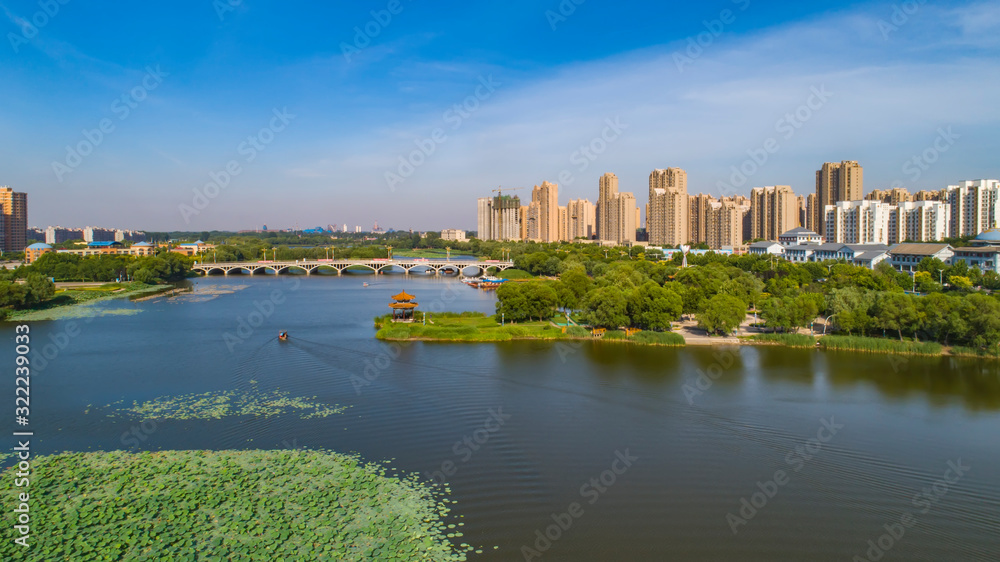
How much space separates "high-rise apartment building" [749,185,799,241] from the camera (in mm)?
41031

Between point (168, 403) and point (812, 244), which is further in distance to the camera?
point (812, 244)

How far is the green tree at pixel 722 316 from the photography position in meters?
13.9

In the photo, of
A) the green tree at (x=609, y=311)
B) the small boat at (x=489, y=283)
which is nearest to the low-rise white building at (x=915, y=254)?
the green tree at (x=609, y=311)

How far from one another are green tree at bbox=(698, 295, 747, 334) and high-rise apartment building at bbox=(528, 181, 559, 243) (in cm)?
4229

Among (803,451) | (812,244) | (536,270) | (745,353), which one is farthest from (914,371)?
(536,270)

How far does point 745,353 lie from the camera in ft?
41.6

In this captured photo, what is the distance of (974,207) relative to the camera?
31.0m

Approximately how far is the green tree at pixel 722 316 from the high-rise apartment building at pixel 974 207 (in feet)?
76.5

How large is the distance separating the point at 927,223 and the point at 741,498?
32.1m

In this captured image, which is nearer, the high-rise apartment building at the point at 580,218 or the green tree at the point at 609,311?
the green tree at the point at 609,311

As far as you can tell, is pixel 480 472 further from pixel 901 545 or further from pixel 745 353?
pixel 745 353

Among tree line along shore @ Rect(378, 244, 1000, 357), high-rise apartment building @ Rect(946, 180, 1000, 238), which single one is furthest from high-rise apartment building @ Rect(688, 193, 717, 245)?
tree line along shore @ Rect(378, 244, 1000, 357)

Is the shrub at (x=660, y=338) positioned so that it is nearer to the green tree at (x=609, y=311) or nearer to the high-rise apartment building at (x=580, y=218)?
the green tree at (x=609, y=311)

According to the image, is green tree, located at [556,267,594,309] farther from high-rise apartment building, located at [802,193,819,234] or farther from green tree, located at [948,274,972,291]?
high-rise apartment building, located at [802,193,819,234]
